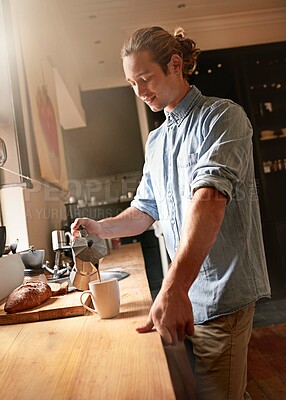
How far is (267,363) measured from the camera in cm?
265

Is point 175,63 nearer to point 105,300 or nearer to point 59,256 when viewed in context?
point 105,300

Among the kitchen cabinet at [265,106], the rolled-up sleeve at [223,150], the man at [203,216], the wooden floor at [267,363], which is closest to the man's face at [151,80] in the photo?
the man at [203,216]

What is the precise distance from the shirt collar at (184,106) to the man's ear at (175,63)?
8cm

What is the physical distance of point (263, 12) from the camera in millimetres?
4754

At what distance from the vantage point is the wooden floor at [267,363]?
229 centimetres

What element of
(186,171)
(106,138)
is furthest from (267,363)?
(106,138)

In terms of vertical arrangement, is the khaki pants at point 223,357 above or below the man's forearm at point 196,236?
below

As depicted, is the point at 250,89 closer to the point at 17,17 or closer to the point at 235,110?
the point at 17,17

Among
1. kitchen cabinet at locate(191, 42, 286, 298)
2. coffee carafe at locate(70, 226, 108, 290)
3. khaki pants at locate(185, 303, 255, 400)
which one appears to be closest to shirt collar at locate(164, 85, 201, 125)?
coffee carafe at locate(70, 226, 108, 290)

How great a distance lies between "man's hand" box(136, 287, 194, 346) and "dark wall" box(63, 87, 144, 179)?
5180mm

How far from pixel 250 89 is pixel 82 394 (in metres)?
4.49

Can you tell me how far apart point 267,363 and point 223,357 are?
1729 mm

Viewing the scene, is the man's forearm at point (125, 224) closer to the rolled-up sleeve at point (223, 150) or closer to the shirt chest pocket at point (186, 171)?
the shirt chest pocket at point (186, 171)

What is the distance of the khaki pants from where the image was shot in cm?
114
